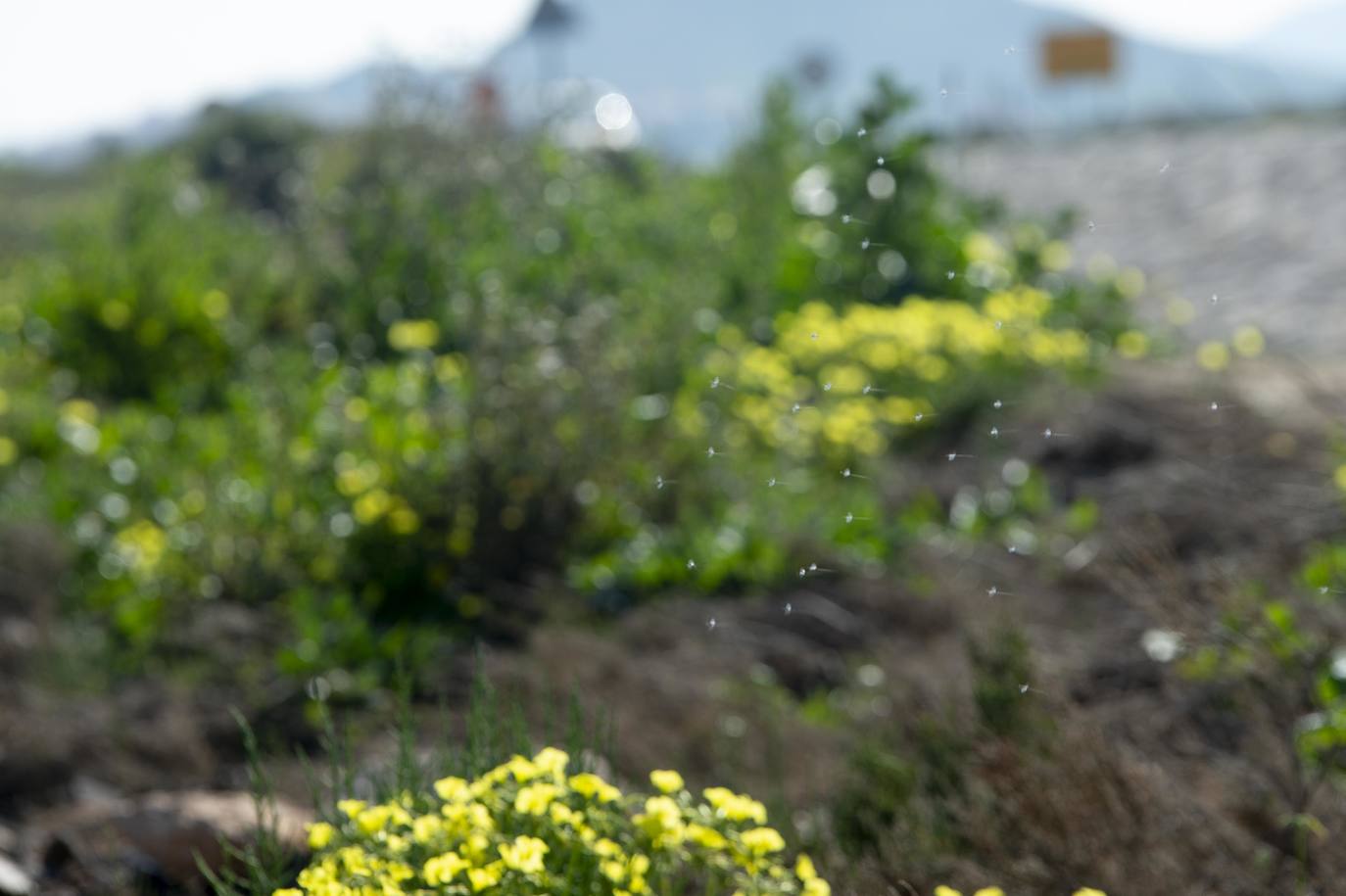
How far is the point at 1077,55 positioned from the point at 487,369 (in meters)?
12.9

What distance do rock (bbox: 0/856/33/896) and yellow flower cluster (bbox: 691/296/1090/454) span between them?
3.35 m

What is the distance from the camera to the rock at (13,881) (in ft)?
9.84

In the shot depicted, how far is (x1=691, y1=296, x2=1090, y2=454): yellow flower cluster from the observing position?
598cm

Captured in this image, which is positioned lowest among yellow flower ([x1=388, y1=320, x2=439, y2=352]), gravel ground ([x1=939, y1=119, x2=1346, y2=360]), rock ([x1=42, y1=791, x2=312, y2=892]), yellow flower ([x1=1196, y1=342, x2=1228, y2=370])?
gravel ground ([x1=939, y1=119, x2=1346, y2=360])

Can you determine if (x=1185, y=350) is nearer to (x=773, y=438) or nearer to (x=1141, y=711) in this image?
(x=773, y=438)

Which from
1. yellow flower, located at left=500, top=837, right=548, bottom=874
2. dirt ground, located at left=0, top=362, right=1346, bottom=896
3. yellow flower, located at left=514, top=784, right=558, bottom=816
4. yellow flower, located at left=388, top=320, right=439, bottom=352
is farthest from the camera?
yellow flower, located at left=388, top=320, right=439, bottom=352

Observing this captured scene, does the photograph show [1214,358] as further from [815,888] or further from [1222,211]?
[1222,211]


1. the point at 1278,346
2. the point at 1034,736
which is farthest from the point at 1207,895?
the point at 1278,346

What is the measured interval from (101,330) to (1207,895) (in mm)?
6001

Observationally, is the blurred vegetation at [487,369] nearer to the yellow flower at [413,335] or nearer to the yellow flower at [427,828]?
the yellow flower at [413,335]

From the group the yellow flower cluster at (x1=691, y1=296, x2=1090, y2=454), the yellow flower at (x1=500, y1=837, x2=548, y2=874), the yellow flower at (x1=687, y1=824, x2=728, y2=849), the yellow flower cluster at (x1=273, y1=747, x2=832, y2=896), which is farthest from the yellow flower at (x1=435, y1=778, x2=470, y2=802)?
the yellow flower cluster at (x1=691, y1=296, x2=1090, y2=454)

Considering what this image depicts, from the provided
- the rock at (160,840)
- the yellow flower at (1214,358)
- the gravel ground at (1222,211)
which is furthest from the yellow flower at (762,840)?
the yellow flower at (1214,358)

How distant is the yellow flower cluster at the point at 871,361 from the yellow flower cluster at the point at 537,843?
380 cm

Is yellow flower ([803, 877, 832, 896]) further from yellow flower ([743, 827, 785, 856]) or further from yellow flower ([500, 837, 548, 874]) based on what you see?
yellow flower ([500, 837, 548, 874])
